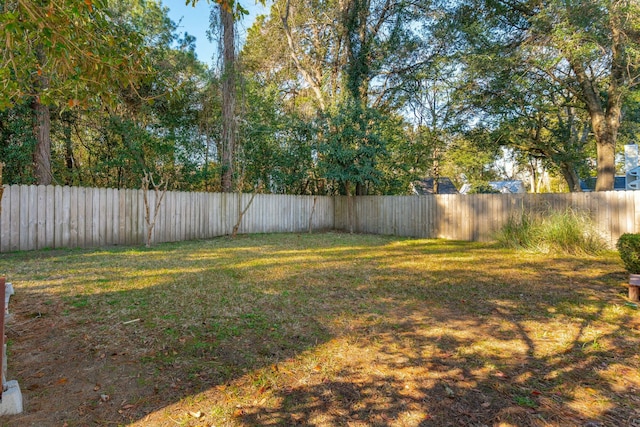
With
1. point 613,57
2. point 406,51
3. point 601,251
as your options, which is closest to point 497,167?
point 406,51

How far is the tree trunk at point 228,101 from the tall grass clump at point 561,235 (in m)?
8.03

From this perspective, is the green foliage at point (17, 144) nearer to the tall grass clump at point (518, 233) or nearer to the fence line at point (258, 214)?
the fence line at point (258, 214)

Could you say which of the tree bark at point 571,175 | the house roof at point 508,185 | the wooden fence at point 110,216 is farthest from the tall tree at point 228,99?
the house roof at point 508,185

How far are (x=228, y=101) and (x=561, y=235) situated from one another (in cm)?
929

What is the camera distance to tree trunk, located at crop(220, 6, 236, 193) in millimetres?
10336

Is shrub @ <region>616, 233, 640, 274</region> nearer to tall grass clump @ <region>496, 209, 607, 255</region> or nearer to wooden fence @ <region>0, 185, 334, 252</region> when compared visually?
tall grass clump @ <region>496, 209, 607, 255</region>

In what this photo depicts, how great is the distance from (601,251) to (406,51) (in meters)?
9.51

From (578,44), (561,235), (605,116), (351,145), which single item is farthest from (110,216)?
(605,116)

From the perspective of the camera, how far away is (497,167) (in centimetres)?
2452

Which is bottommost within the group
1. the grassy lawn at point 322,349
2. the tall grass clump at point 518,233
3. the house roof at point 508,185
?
the grassy lawn at point 322,349

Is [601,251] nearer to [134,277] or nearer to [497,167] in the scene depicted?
[134,277]

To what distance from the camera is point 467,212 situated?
9.18m

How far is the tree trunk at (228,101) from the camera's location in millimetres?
10336

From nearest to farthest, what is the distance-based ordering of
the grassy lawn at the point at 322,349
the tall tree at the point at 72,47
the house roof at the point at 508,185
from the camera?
the grassy lawn at the point at 322,349
the tall tree at the point at 72,47
the house roof at the point at 508,185
